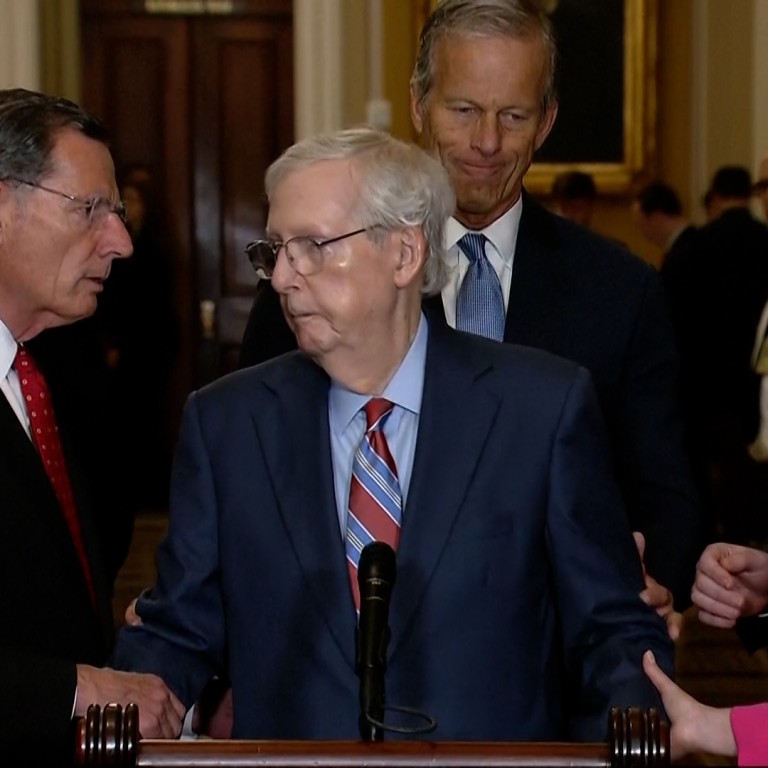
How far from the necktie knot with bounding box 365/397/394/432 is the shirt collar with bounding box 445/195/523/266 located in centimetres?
63

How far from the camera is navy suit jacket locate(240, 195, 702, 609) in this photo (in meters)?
3.25

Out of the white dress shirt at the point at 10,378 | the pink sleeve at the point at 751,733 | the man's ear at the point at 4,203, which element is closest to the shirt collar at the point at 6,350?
the white dress shirt at the point at 10,378

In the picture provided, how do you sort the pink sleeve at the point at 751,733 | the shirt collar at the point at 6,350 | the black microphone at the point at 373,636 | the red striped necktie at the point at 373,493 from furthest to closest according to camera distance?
the shirt collar at the point at 6,350
the red striped necktie at the point at 373,493
the pink sleeve at the point at 751,733
the black microphone at the point at 373,636

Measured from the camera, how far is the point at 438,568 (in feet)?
8.78

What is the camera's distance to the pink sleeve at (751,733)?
2291 mm

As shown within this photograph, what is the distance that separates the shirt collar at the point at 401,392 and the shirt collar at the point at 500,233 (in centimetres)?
55

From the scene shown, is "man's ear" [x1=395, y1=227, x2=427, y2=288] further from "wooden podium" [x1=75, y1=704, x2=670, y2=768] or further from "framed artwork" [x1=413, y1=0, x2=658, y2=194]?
"framed artwork" [x1=413, y1=0, x2=658, y2=194]

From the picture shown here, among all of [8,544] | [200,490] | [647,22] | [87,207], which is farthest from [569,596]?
[647,22]

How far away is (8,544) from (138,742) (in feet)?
2.75

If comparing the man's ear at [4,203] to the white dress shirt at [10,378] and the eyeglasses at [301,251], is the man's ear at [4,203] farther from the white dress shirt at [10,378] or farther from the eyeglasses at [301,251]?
the eyeglasses at [301,251]

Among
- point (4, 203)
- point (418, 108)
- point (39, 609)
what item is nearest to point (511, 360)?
point (418, 108)

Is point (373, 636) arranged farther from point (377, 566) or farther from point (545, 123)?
point (545, 123)

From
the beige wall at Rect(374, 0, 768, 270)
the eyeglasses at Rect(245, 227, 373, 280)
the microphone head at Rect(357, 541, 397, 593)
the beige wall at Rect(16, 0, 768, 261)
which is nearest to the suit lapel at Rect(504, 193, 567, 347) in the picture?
the eyeglasses at Rect(245, 227, 373, 280)

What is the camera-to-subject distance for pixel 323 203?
2682 millimetres
